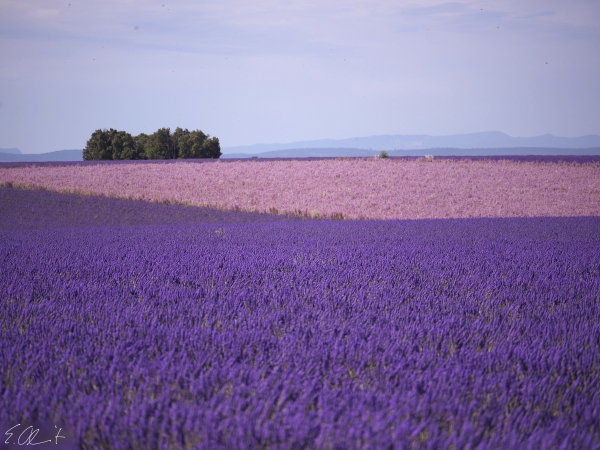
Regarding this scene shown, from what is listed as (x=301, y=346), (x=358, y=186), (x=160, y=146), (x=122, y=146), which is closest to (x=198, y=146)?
(x=160, y=146)

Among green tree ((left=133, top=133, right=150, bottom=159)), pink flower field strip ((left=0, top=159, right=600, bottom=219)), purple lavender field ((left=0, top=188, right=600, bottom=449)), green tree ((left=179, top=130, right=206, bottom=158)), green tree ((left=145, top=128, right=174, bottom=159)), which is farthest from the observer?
green tree ((left=133, top=133, right=150, bottom=159))

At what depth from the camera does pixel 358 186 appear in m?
21.3

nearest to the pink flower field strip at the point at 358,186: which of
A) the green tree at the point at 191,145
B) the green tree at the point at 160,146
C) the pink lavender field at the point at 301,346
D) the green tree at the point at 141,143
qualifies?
the pink lavender field at the point at 301,346

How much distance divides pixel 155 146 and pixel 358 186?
136 ft

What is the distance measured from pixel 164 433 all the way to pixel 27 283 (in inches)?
123

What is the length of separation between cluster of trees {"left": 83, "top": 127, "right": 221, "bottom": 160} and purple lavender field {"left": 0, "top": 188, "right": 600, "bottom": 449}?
53082 millimetres

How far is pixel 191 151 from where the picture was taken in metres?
57.4

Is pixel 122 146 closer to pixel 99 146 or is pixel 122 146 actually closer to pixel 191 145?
pixel 99 146

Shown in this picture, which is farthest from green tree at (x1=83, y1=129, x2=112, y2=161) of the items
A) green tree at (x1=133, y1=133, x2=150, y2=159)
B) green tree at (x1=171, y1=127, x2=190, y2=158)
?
green tree at (x1=171, y1=127, x2=190, y2=158)

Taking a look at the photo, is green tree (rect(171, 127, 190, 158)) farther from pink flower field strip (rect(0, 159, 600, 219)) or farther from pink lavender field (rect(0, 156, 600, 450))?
pink lavender field (rect(0, 156, 600, 450))

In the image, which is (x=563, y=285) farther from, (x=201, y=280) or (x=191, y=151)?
(x=191, y=151)

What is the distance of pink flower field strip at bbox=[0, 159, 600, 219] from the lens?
697 inches

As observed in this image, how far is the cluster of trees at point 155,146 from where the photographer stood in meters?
57.3

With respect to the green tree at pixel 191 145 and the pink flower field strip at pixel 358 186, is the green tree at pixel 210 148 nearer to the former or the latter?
the green tree at pixel 191 145
